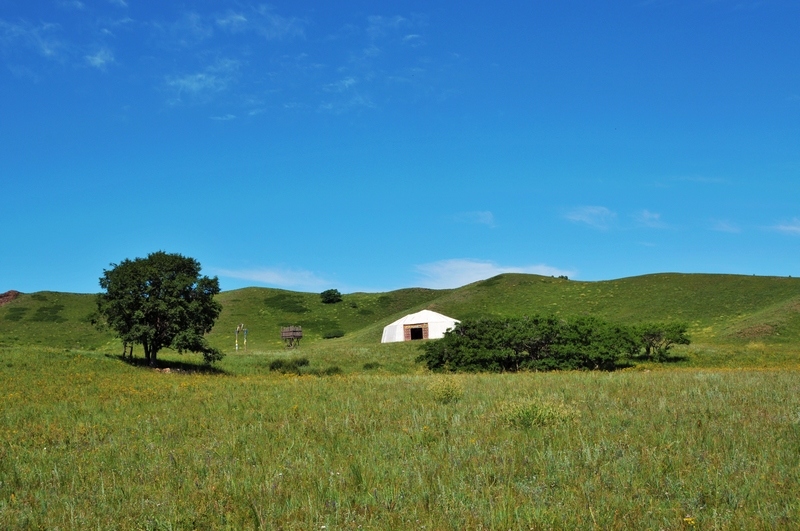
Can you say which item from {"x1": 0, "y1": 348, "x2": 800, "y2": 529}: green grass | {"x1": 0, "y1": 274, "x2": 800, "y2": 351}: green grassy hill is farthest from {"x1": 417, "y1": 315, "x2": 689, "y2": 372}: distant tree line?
{"x1": 0, "y1": 274, "x2": 800, "y2": 351}: green grassy hill

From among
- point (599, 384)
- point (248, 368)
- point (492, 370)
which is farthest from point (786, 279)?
point (599, 384)

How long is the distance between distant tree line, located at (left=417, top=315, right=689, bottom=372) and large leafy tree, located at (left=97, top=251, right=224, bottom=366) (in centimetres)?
1616

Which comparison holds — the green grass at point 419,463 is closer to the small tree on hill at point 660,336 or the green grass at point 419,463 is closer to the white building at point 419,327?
the small tree on hill at point 660,336

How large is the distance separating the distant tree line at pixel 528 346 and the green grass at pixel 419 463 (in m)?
22.2

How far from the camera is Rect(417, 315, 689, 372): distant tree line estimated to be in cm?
3688

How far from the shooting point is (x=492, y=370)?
36.5 meters

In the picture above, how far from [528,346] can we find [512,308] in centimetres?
4796

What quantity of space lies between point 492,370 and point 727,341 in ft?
104

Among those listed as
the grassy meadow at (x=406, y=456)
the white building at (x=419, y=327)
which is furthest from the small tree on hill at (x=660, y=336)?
the grassy meadow at (x=406, y=456)

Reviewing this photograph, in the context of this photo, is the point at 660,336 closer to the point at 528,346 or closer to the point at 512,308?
the point at 528,346

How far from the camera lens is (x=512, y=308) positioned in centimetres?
8525

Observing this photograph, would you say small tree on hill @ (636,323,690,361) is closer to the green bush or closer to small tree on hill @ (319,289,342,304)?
the green bush

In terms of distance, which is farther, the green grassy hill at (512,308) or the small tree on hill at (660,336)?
the green grassy hill at (512,308)

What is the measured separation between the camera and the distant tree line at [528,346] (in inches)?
1452
